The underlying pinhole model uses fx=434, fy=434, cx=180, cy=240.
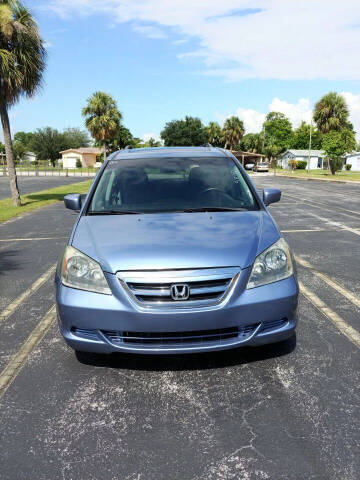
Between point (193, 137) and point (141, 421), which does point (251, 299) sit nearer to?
point (141, 421)

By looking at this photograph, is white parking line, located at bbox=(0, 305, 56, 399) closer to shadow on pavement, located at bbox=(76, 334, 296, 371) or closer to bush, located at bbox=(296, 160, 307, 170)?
shadow on pavement, located at bbox=(76, 334, 296, 371)

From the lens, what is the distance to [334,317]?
4367 millimetres

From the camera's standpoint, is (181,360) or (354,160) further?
(354,160)

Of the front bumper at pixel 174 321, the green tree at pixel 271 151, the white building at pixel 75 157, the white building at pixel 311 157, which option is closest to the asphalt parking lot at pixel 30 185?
the front bumper at pixel 174 321

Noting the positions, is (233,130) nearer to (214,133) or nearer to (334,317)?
(214,133)

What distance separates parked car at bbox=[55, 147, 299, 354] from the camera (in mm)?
2855

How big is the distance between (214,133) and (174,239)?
88.8 meters

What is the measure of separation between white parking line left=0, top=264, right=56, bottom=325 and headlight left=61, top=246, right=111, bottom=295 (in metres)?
1.64

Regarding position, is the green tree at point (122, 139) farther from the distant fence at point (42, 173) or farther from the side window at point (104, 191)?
the side window at point (104, 191)

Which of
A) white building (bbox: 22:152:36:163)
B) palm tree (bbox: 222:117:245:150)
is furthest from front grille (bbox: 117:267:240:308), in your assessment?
white building (bbox: 22:152:36:163)

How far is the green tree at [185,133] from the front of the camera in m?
90.3

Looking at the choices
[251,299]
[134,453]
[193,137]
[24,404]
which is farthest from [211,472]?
[193,137]

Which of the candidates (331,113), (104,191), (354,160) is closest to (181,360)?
(104,191)

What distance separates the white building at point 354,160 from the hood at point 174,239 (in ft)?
272
